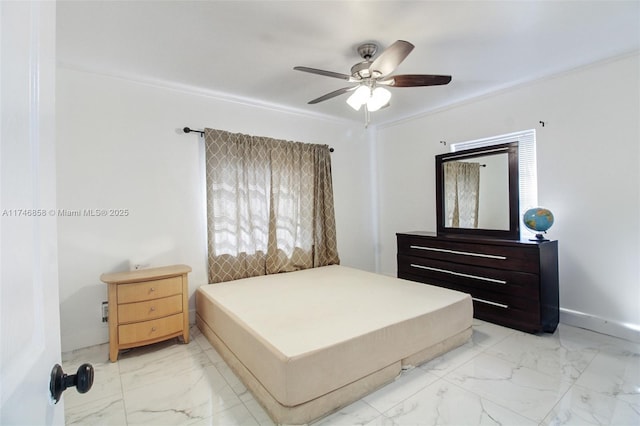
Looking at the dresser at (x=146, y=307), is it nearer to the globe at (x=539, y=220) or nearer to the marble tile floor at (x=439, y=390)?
the marble tile floor at (x=439, y=390)

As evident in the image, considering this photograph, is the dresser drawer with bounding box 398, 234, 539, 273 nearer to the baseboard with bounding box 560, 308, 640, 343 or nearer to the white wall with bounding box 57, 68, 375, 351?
the baseboard with bounding box 560, 308, 640, 343

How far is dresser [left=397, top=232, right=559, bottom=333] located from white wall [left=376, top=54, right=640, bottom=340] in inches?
9.5

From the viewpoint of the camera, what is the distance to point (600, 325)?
2.64 metres

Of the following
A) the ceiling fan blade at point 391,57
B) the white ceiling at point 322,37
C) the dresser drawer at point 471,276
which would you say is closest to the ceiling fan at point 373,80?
the ceiling fan blade at point 391,57

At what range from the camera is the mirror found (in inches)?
120

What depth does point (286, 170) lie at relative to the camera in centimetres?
366

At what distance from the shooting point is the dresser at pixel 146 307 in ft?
7.61

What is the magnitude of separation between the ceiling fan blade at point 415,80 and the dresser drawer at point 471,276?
1811mm

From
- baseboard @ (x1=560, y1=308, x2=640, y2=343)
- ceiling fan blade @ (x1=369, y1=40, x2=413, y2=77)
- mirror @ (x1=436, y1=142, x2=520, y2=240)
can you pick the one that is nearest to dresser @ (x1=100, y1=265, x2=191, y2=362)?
ceiling fan blade @ (x1=369, y1=40, x2=413, y2=77)

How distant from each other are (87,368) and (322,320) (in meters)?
1.51

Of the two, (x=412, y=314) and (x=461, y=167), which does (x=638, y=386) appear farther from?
(x=461, y=167)

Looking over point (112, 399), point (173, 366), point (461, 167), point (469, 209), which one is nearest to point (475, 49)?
point (461, 167)

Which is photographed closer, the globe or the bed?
the bed

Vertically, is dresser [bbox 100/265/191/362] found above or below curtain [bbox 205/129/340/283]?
below
